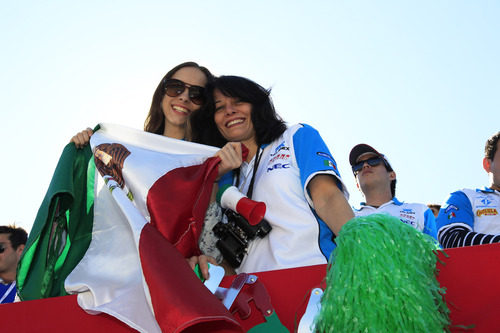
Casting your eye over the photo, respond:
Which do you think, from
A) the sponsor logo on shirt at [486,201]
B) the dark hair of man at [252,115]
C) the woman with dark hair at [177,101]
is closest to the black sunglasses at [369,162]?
the sponsor logo on shirt at [486,201]

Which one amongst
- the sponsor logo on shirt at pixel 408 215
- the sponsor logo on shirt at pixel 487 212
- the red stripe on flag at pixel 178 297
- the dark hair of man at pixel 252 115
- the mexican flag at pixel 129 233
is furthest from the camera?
the sponsor logo on shirt at pixel 408 215

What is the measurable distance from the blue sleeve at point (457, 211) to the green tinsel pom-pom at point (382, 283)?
2.11 metres

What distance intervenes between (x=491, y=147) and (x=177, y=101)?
2.32 meters

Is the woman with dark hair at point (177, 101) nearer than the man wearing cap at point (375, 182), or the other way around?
the woman with dark hair at point (177, 101)

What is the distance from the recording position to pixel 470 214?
3.63 metres

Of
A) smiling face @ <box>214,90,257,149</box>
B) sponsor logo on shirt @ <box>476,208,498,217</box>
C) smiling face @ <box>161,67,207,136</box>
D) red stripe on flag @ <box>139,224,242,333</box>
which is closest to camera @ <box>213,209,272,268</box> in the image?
red stripe on flag @ <box>139,224,242,333</box>

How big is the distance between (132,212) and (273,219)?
660 mm

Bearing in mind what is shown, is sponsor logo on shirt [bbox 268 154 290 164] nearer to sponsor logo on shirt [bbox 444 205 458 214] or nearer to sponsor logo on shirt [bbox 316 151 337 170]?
sponsor logo on shirt [bbox 316 151 337 170]

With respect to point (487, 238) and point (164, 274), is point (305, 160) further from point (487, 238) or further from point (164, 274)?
point (487, 238)

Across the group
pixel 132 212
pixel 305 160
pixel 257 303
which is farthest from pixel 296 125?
pixel 257 303

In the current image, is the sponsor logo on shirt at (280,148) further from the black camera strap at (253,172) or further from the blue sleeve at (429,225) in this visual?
the blue sleeve at (429,225)

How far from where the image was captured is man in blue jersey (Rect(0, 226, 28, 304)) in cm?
509

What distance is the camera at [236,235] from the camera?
2.43 meters

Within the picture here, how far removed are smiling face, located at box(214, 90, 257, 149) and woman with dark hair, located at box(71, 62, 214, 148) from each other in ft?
0.71
